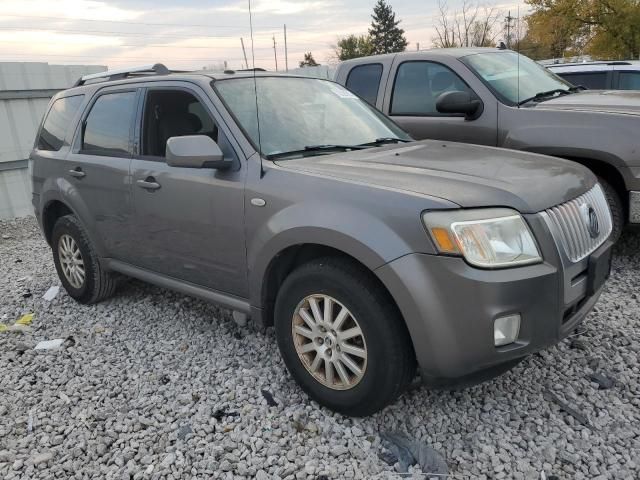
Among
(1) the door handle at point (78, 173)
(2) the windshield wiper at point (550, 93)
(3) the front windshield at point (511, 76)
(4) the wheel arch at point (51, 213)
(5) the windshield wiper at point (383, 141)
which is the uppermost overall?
(3) the front windshield at point (511, 76)

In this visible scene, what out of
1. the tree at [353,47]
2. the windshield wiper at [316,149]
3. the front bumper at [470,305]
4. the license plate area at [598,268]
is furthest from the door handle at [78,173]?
the tree at [353,47]

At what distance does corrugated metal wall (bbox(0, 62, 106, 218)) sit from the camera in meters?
9.42

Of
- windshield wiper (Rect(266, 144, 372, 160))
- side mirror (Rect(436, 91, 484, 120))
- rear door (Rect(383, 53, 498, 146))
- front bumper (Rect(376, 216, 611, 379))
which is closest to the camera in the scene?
front bumper (Rect(376, 216, 611, 379))

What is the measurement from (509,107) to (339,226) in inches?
120

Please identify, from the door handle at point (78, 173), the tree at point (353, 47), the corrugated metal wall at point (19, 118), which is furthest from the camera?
the tree at point (353, 47)

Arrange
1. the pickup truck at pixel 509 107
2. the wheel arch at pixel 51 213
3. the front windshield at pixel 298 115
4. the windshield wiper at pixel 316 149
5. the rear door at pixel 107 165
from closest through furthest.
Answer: the windshield wiper at pixel 316 149 < the front windshield at pixel 298 115 < the rear door at pixel 107 165 < the pickup truck at pixel 509 107 < the wheel arch at pixel 51 213

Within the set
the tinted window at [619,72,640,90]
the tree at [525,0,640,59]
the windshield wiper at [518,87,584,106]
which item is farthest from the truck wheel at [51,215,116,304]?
the tree at [525,0,640,59]

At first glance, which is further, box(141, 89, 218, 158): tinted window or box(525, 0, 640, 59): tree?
box(525, 0, 640, 59): tree

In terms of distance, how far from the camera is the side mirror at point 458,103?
4.82 metres

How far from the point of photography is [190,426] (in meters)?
2.88

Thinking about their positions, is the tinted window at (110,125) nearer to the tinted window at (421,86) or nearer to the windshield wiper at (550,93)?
the tinted window at (421,86)

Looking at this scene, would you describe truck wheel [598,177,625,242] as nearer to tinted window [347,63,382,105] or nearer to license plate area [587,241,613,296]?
Result: license plate area [587,241,613,296]

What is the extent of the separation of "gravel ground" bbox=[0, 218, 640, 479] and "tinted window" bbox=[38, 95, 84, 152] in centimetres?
170

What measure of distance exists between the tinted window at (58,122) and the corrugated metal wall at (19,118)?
5.52m
